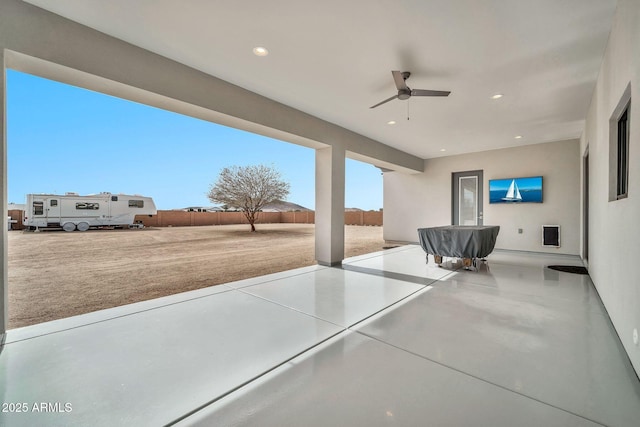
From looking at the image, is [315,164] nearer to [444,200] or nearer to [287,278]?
[287,278]

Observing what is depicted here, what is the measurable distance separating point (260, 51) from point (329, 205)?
2.81 meters

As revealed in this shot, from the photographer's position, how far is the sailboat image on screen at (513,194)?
6428mm

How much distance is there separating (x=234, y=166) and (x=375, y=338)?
1303cm

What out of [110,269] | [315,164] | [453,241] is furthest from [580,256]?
[110,269]

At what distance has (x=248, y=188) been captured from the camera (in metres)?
13.5

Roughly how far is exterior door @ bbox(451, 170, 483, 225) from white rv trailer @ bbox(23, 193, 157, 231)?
15.8 metres

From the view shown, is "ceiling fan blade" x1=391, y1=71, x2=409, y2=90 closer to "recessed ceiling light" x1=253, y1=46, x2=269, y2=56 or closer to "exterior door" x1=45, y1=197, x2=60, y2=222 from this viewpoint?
"recessed ceiling light" x1=253, y1=46, x2=269, y2=56

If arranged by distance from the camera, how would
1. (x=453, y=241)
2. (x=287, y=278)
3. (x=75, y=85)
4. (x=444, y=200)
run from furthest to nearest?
1. (x=444, y=200)
2. (x=453, y=241)
3. (x=287, y=278)
4. (x=75, y=85)

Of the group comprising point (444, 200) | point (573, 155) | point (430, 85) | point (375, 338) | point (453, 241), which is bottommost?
point (375, 338)

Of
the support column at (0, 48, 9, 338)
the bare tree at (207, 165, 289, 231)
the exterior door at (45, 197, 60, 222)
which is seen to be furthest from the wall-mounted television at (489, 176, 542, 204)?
the exterior door at (45, 197, 60, 222)

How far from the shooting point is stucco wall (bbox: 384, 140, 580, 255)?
5.95 meters

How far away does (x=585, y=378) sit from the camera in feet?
5.22

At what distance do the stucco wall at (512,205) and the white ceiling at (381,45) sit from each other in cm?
225

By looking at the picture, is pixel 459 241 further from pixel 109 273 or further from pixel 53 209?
pixel 53 209
